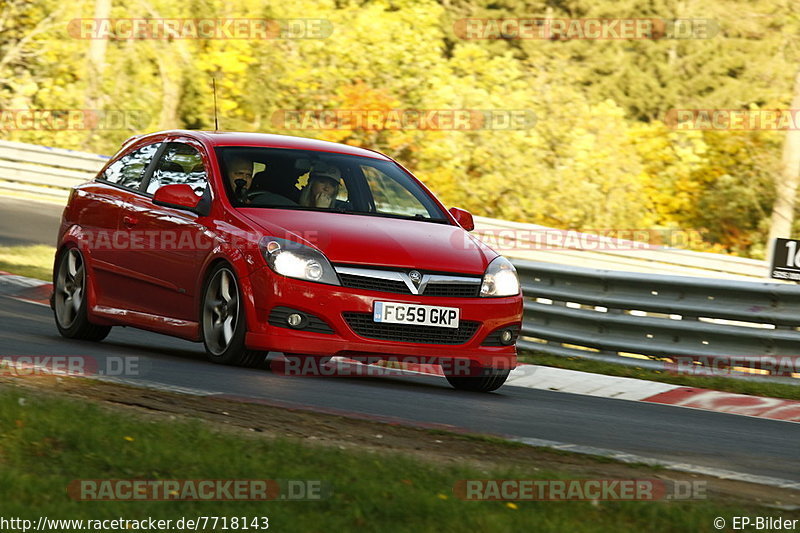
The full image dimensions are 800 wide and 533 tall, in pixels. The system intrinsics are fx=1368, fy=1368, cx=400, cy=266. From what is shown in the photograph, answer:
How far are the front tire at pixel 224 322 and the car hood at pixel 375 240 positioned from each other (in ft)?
1.39

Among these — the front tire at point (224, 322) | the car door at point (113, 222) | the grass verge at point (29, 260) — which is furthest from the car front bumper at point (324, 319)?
the grass verge at point (29, 260)

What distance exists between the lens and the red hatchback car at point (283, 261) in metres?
8.25

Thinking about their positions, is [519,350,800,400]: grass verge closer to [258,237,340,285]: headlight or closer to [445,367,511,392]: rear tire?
[445,367,511,392]: rear tire

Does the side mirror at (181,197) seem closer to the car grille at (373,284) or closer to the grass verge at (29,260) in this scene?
the car grille at (373,284)

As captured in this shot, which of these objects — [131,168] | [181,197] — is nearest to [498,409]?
[181,197]

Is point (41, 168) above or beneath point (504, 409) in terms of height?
beneath

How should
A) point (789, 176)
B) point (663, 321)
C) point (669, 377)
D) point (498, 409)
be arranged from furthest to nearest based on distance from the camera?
point (789, 176) → point (663, 321) → point (669, 377) → point (498, 409)

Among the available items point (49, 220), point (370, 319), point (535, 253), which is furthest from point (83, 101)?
point (370, 319)

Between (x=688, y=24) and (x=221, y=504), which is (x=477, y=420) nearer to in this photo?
(x=221, y=504)

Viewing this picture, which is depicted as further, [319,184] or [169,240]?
[319,184]

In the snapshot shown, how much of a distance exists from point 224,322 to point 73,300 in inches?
81.5

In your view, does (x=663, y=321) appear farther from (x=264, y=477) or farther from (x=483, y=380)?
(x=264, y=477)

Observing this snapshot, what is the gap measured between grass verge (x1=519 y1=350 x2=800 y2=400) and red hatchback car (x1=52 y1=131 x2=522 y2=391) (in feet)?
7.23

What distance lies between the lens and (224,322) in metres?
8.59
